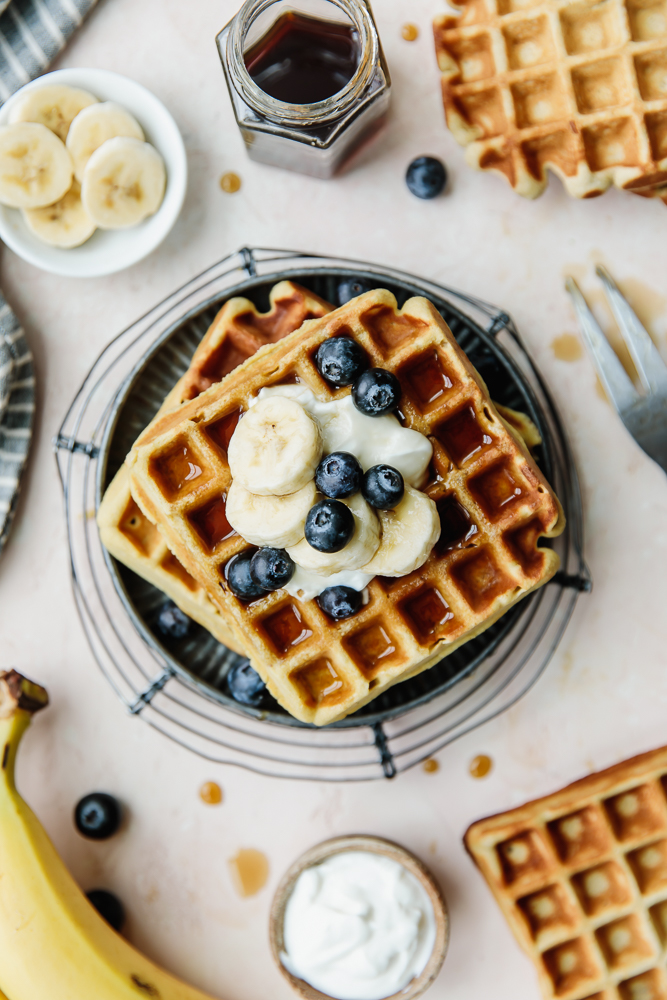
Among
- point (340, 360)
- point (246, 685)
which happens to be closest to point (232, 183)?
point (340, 360)

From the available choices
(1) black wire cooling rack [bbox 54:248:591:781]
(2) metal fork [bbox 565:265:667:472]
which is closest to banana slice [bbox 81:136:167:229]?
(1) black wire cooling rack [bbox 54:248:591:781]

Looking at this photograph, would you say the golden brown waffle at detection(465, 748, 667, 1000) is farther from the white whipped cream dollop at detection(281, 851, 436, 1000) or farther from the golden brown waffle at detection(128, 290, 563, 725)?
the golden brown waffle at detection(128, 290, 563, 725)

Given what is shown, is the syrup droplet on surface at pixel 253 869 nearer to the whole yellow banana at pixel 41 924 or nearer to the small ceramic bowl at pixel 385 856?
the small ceramic bowl at pixel 385 856

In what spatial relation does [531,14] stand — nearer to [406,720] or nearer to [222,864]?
[406,720]

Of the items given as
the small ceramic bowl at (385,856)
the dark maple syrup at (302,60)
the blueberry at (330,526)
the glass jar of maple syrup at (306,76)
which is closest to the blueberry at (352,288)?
the glass jar of maple syrup at (306,76)

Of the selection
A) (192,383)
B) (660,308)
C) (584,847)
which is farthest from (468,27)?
(584,847)

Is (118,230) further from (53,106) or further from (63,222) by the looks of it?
(53,106)
